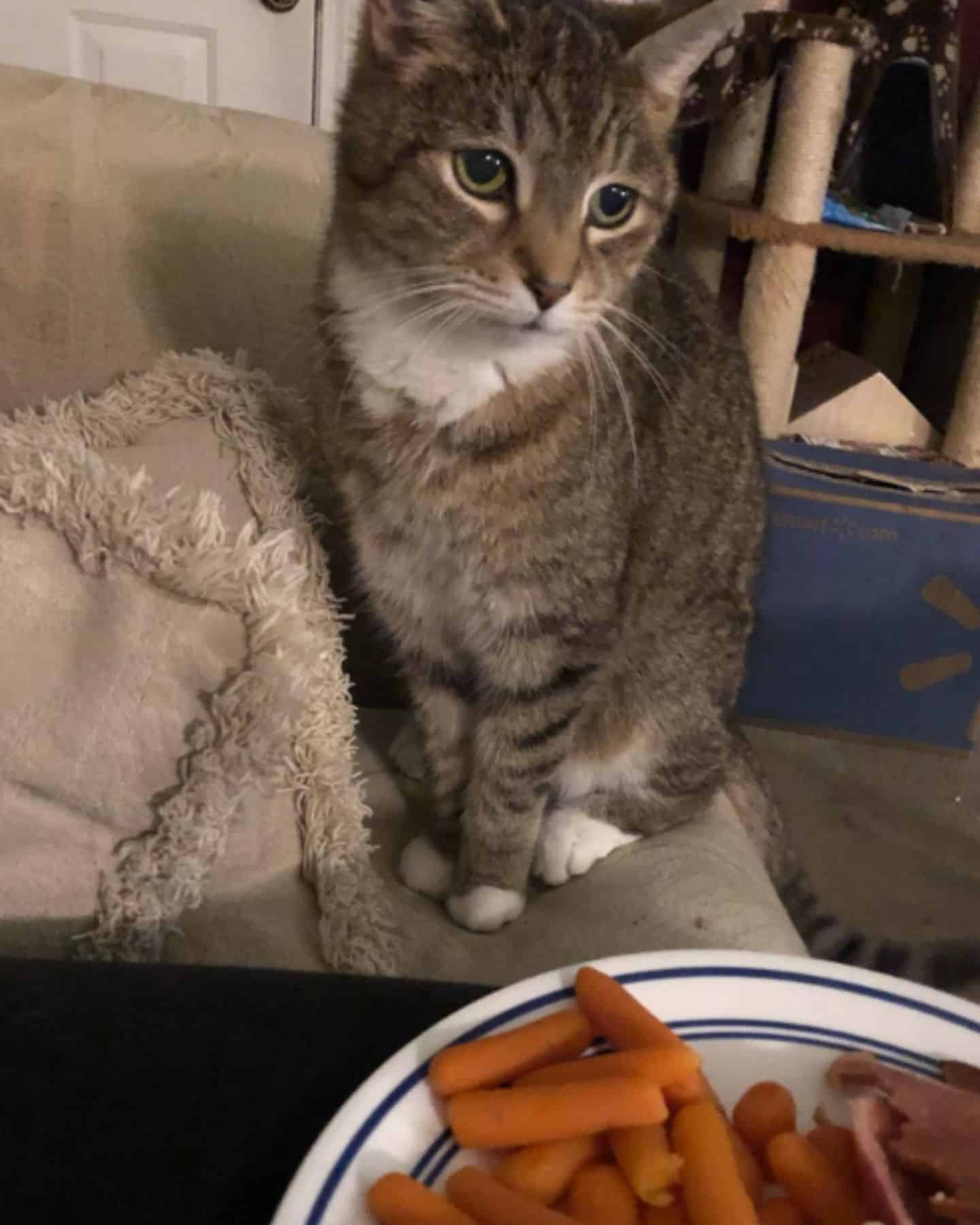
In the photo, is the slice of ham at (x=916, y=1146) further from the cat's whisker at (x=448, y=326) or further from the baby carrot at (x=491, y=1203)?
the cat's whisker at (x=448, y=326)

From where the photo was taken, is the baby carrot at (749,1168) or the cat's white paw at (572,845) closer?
the baby carrot at (749,1168)

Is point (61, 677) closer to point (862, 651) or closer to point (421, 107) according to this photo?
point (421, 107)

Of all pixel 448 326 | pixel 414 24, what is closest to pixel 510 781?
pixel 448 326

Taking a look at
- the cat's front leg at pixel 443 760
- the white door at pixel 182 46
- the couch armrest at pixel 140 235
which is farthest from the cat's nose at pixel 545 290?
the white door at pixel 182 46

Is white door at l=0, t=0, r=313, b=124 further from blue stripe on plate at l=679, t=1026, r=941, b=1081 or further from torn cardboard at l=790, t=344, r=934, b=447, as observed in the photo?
blue stripe on plate at l=679, t=1026, r=941, b=1081

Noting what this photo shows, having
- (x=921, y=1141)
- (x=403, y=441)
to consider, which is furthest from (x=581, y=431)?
(x=921, y=1141)

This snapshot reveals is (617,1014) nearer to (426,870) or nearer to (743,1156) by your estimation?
(743,1156)

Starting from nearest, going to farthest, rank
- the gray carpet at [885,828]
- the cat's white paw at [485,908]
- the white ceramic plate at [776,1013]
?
the white ceramic plate at [776,1013], the cat's white paw at [485,908], the gray carpet at [885,828]

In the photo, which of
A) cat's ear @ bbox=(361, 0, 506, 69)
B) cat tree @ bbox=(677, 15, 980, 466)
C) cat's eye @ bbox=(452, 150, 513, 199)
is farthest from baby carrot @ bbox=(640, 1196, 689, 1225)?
cat tree @ bbox=(677, 15, 980, 466)
